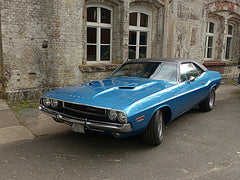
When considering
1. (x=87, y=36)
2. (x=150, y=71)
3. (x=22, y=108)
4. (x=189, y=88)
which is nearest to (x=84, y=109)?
(x=150, y=71)

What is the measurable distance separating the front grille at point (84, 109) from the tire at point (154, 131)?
81 cm

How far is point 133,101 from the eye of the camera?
3389 mm

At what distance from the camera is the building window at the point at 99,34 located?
26.8 ft

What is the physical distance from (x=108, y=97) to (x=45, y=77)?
14.0 feet

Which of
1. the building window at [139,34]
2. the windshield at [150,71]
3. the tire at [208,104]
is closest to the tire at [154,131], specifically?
the windshield at [150,71]

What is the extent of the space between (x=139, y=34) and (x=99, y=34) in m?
2.07

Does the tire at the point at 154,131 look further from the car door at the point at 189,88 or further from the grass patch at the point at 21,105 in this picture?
the grass patch at the point at 21,105

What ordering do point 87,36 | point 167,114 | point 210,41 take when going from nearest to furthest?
point 167,114
point 87,36
point 210,41

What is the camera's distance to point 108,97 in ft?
11.7

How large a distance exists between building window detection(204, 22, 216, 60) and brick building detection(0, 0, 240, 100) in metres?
0.40

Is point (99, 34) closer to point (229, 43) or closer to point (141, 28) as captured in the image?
point (141, 28)

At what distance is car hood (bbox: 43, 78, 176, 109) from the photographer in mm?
3426

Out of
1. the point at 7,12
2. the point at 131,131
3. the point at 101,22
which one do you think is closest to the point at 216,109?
the point at 131,131

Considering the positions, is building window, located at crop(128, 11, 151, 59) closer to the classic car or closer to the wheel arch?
the classic car
